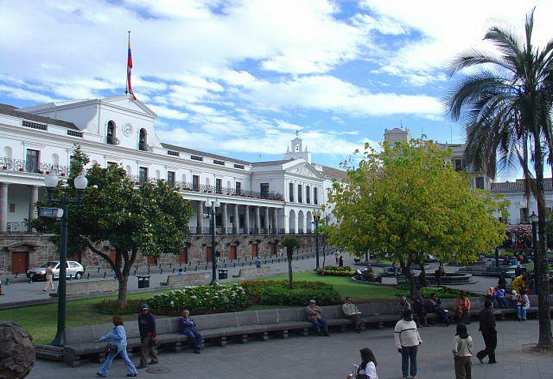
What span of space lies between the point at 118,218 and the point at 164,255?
30713 millimetres

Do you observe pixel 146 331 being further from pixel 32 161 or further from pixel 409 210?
pixel 32 161

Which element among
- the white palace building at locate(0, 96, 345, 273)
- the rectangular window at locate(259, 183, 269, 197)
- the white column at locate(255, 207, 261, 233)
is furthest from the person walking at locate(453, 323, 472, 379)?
the rectangular window at locate(259, 183, 269, 197)

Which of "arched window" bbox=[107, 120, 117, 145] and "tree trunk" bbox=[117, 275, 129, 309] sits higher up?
"arched window" bbox=[107, 120, 117, 145]

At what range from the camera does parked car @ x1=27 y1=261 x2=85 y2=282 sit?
106 feet

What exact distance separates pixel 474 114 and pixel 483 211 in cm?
767

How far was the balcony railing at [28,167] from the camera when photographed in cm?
3772

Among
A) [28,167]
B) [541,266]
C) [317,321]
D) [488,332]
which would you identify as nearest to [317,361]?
[317,321]

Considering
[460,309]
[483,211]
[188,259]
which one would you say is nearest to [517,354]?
[460,309]

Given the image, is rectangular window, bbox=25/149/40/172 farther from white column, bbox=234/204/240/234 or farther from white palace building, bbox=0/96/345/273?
white column, bbox=234/204/240/234

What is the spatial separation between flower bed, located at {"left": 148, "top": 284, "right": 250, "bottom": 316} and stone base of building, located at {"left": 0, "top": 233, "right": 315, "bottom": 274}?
452cm

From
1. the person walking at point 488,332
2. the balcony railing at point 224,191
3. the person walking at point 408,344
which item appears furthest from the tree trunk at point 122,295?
the balcony railing at point 224,191

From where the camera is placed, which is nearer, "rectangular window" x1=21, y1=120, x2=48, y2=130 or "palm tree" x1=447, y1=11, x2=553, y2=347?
"palm tree" x1=447, y1=11, x2=553, y2=347

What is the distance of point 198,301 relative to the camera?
1641 cm

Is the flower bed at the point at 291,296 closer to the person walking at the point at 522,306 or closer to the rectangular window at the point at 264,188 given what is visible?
the person walking at the point at 522,306
